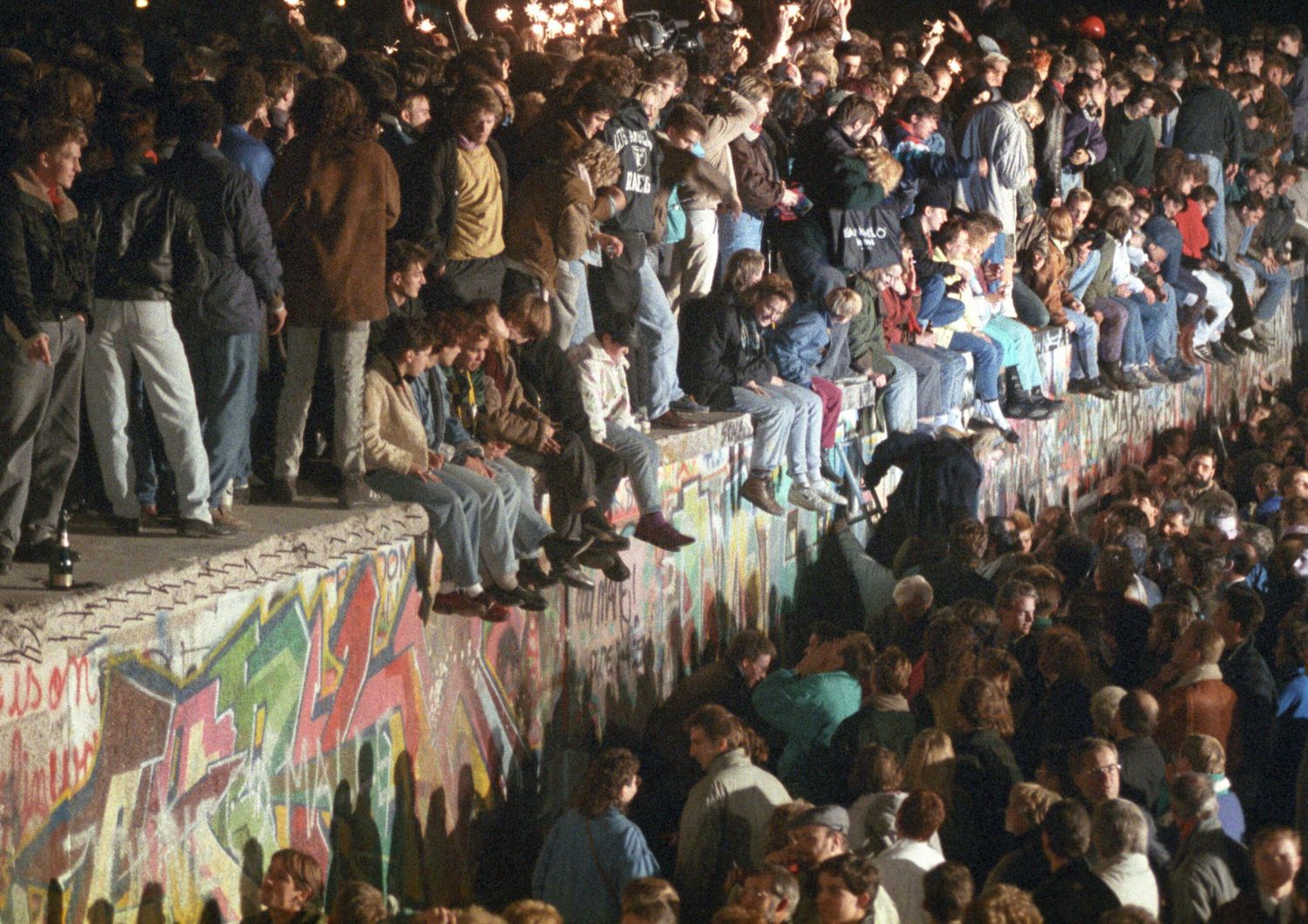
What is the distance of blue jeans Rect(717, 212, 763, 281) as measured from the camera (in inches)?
576

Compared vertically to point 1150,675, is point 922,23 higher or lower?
higher

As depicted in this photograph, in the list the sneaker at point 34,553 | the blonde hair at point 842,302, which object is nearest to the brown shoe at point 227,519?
the sneaker at point 34,553

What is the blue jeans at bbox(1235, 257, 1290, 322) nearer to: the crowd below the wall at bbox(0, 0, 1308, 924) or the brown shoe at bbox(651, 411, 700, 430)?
the crowd below the wall at bbox(0, 0, 1308, 924)

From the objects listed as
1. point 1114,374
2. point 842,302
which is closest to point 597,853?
point 842,302

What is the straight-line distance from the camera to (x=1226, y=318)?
925 inches

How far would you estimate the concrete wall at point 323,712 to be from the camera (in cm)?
843

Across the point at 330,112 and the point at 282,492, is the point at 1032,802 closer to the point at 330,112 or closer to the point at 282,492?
the point at 282,492

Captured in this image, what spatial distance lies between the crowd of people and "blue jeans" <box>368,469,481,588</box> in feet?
0.05

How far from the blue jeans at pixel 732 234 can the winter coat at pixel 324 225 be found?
4.41 meters

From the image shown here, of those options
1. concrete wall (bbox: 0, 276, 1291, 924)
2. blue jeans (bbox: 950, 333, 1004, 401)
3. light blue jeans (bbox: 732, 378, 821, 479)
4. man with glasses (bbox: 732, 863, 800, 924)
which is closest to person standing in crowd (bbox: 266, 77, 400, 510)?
concrete wall (bbox: 0, 276, 1291, 924)

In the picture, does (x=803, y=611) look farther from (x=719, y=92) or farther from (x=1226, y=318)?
(x=1226, y=318)

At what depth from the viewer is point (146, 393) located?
984cm

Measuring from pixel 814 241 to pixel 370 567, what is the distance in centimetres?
591

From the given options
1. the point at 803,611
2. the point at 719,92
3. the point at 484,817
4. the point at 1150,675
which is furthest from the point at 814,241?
the point at 484,817
